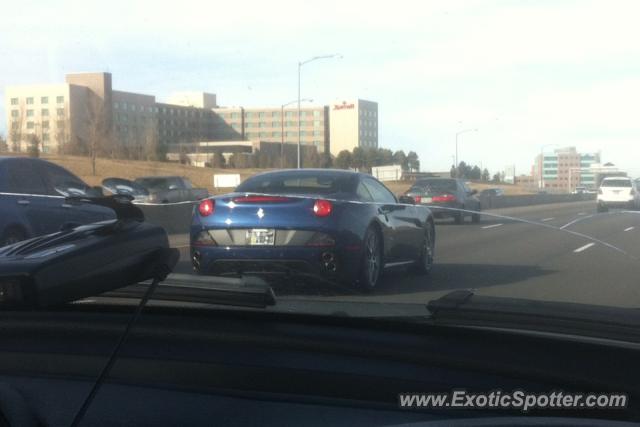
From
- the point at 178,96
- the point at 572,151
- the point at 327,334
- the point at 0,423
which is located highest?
the point at 178,96

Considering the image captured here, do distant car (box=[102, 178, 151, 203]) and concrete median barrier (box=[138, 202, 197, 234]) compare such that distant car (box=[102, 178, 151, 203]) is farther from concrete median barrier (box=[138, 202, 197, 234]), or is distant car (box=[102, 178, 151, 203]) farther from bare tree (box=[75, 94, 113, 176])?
bare tree (box=[75, 94, 113, 176])

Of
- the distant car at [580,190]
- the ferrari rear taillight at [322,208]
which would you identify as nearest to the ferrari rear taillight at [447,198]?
the ferrari rear taillight at [322,208]

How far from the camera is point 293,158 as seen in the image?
10.4 m

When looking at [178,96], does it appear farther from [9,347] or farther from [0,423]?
[0,423]

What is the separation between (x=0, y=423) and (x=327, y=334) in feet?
3.29

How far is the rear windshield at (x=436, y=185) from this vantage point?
21.4 feet

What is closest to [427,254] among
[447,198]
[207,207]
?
[447,198]

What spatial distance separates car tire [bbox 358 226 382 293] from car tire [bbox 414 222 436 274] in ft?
1.08

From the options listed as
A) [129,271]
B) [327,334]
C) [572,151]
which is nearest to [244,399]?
[327,334]

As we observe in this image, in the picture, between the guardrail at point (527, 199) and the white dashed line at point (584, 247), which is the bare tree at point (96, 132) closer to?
the guardrail at point (527, 199)

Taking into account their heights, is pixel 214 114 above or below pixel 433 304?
above

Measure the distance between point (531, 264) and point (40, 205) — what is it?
3580 mm

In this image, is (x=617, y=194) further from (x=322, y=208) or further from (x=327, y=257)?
(x=327, y=257)

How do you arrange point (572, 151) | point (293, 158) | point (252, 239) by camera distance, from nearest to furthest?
point (252, 239), point (572, 151), point (293, 158)
